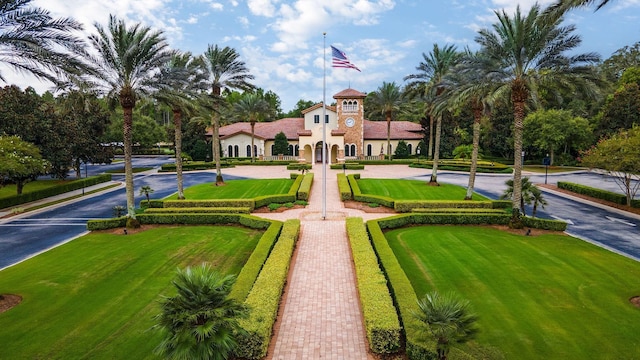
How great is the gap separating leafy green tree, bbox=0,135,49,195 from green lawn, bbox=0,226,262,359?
37.1ft

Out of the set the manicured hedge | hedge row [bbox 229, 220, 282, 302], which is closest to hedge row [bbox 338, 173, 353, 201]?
the manicured hedge

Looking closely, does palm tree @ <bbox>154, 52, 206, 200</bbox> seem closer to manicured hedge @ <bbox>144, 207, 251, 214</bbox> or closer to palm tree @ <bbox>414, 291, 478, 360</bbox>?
manicured hedge @ <bbox>144, 207, 251, 214</bbox>

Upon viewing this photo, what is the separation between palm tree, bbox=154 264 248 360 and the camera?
7863 millimetres

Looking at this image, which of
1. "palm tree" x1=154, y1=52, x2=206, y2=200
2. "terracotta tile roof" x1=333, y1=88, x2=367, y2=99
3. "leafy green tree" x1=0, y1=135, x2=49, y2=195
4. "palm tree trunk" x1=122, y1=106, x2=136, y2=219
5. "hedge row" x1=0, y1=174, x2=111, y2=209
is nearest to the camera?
"palm tree trunk" x1=122, y1=106, x2=136, y2=219

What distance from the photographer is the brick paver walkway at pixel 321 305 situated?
9641mm

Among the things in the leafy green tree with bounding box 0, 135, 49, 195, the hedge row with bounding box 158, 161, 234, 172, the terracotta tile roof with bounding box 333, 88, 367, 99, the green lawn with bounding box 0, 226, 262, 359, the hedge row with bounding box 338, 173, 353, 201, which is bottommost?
the green lawn with bounding box 0, 226, 262, 359

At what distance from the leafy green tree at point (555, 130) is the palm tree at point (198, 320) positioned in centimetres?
5446

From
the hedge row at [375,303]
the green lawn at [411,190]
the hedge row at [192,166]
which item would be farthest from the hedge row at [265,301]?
the hedge row at [192,166]

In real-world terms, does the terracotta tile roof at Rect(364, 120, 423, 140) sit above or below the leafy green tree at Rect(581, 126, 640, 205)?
above

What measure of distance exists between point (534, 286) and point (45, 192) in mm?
37213

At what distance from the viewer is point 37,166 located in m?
28.8

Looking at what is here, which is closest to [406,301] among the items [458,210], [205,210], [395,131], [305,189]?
[458,210]

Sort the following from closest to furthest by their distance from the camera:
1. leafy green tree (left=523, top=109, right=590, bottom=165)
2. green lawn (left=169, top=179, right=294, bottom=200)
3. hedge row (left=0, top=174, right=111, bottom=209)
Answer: hedge row (left=0, top=174, right=111, bottom=209), green lawn (left=169, top=179, right=294, bottom=200), leafy green tree (left=523, top=109, right=590, bottom=165)

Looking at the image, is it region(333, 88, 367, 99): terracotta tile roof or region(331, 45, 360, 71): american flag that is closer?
region(331, 45, 360, 71): american flag
